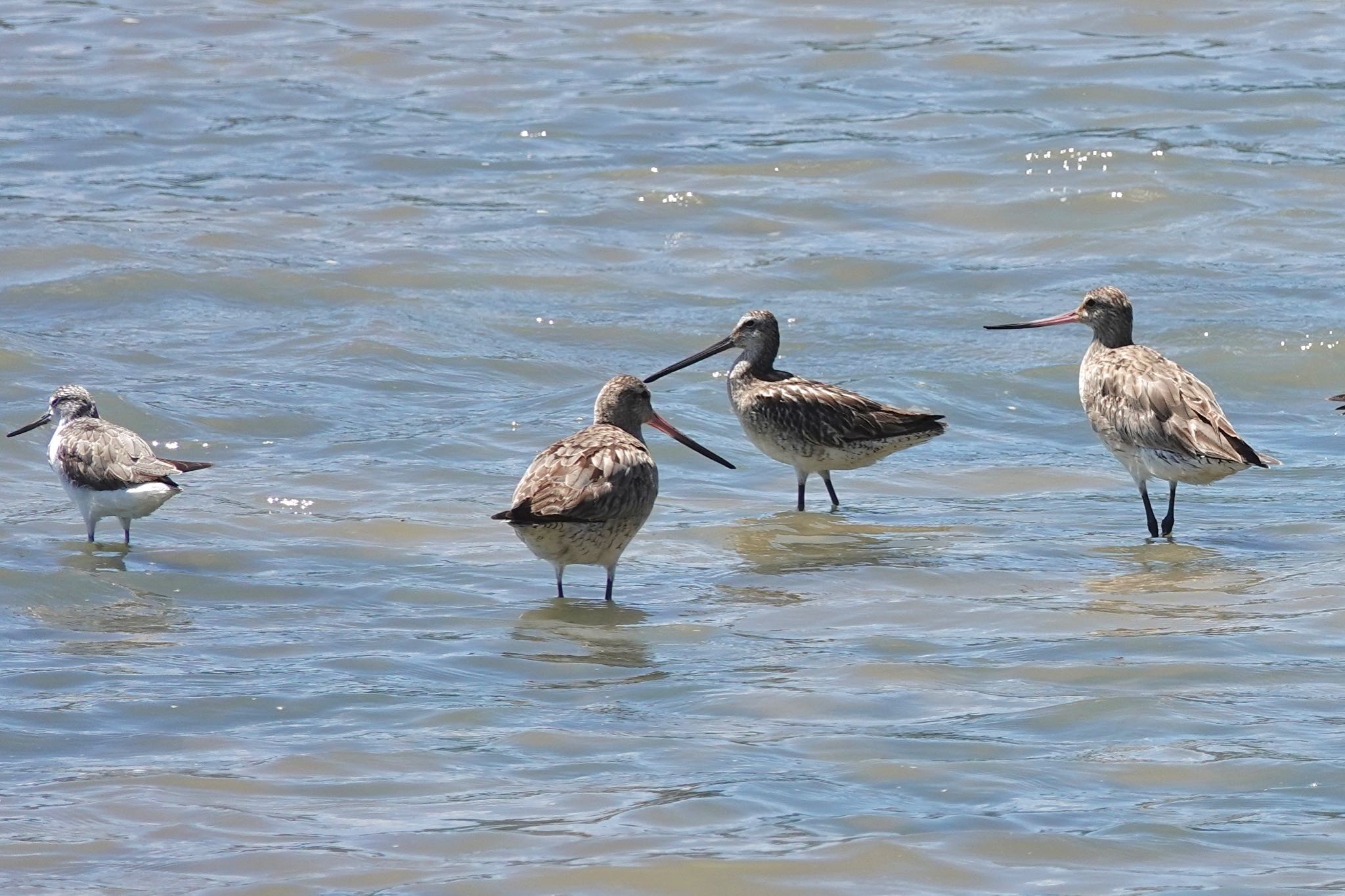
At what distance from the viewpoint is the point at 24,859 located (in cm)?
581

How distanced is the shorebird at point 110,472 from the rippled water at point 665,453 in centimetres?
24

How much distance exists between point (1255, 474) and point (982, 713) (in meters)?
4.78

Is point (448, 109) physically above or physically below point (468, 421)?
above

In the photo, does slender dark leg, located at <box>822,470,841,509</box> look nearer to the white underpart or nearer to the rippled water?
the rippled water

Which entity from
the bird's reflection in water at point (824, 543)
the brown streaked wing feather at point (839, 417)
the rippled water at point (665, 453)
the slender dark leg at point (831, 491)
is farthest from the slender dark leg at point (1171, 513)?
the slender dark leg at point (831, 491)

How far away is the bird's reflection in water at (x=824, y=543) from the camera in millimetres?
9477

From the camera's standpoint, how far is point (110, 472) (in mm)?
9383

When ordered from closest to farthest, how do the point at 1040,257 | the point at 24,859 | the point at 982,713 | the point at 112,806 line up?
the point at 24,859 → the point at 112,806 → the point at 982,713 → the point at 1040,257

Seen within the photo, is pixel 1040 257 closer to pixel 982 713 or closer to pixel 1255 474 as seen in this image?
pixel 1255 474

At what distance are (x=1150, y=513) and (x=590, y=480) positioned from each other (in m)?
3.02

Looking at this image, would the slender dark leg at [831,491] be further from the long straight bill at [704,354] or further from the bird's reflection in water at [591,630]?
the bird's reflection in water at [591,630]

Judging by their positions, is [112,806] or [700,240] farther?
[700,240]

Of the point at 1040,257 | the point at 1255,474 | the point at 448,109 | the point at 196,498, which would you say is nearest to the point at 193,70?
the point at 448,109

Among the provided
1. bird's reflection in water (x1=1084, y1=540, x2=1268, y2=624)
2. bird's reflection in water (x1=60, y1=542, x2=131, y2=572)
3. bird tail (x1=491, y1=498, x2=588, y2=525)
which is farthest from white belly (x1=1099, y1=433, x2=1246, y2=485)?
bird's reflection in water (x1=60, y1=542, x2=131, y2=572)
